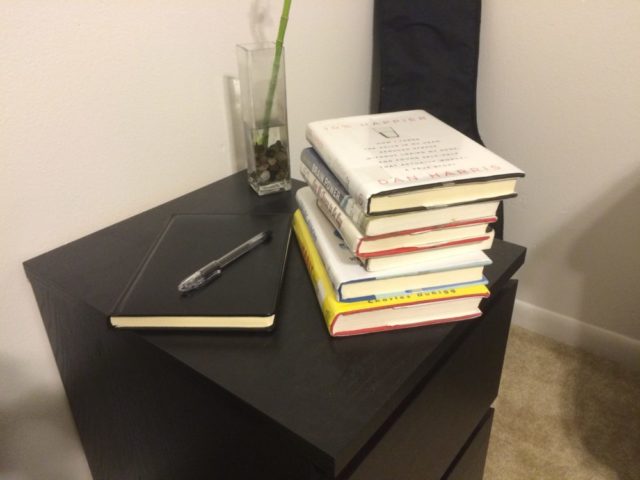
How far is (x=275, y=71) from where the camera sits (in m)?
0.70

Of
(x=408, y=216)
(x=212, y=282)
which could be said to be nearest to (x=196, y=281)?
(x=212, y=282)

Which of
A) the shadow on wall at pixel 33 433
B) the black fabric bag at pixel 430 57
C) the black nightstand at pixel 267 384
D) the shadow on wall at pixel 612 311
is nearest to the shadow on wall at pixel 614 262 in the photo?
the shadow on wall at pixel 612 311

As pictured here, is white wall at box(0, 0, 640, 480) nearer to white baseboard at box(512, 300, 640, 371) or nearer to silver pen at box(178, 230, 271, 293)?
white baseboard at box(512, 300, 640, 371)

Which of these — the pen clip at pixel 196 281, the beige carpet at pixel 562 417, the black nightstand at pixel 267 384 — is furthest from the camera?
the beige carpet at pixel 562 417

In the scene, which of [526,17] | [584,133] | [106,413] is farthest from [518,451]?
[526,17]

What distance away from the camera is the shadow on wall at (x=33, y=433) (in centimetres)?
66

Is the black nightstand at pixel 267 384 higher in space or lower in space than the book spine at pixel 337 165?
lower

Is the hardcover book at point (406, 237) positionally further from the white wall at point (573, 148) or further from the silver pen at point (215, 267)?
the white wall at point (573, 148)

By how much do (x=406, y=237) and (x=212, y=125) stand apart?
0.46 meters

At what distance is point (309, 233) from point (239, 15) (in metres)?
0.41

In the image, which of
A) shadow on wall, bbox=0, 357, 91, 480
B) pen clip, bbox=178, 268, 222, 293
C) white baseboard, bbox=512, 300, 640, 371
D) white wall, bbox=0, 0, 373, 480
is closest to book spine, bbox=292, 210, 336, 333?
pen clip, bbox=178, 268, 222, 293

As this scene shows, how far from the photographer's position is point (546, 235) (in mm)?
1210

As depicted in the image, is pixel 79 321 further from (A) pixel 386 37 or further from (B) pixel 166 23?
(A) pixel 386 37

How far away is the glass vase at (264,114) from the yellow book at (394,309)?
28 cm
